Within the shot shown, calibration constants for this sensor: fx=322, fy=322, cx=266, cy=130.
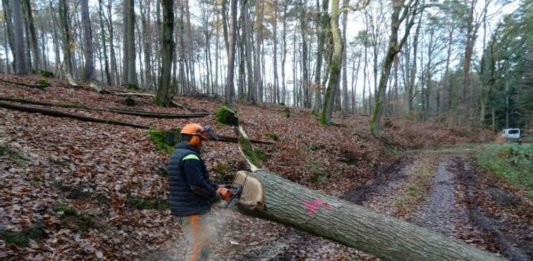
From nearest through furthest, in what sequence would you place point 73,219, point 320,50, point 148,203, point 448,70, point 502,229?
point 73,219 < point 148,203 < point 502,229 < point 320,50 < point 448,70

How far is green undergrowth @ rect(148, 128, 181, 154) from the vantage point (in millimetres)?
8612

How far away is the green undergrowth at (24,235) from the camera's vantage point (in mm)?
4195

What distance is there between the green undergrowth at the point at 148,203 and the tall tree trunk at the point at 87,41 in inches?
465

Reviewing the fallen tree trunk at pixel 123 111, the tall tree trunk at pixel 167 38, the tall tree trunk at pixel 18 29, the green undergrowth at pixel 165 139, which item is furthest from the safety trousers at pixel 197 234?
the tall tree trunk at pixel 18 29

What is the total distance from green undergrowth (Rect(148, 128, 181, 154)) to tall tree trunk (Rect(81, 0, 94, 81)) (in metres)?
8.84

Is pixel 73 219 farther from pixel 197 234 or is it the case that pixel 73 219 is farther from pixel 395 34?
pixel 395 34

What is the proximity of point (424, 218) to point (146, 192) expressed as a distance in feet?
20.4

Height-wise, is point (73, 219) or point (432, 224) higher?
point (73, 219)

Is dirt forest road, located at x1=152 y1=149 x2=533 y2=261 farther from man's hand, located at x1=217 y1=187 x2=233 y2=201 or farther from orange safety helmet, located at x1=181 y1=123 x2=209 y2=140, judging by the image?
orange safety helmet, located at x1=181 y1=123 x2=209 y2=140

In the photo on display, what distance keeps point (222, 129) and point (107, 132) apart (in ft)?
14.1

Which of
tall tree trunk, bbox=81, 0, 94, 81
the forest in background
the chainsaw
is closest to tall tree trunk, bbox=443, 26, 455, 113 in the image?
the forest in background

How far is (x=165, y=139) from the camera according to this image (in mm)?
8891

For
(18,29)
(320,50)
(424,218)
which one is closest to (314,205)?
(424,218)

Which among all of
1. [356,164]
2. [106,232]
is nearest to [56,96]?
[106,232]
